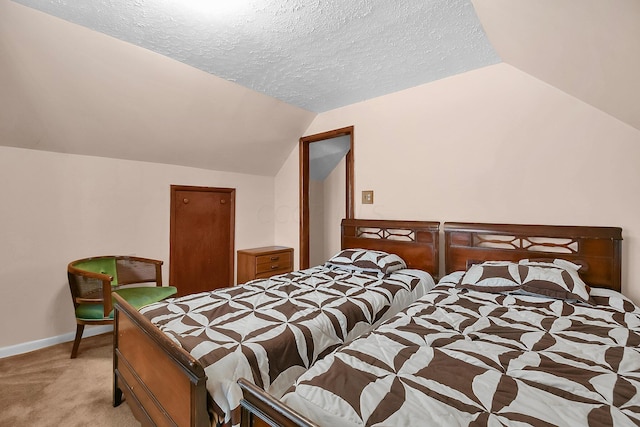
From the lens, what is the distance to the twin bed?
911 mm

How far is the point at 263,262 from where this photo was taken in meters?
3.93

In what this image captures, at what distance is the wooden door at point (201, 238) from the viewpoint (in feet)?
11.9

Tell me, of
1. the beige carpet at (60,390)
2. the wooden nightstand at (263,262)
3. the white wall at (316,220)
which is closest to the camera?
the beige carpet at (60,390)

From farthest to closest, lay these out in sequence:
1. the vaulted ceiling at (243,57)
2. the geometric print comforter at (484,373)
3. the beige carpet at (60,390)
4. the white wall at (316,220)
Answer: the white wall at (316,220)
the beige carpet at (60,390)
the vaulted ceiling at (243,57)
the geometric print comforter at (484,373)

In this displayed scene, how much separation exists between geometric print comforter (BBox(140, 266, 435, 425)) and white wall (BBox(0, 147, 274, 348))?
167cm

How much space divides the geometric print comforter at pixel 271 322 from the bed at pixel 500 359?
→ 0.32 m

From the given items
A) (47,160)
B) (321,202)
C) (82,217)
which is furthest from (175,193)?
(321,202)

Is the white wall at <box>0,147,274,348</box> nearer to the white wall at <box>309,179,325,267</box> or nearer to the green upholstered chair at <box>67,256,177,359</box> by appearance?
the green upholstered chair at <box>67,256,177,359</box>

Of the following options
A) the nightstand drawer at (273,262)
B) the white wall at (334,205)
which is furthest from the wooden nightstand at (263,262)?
the white wall at (334,205)

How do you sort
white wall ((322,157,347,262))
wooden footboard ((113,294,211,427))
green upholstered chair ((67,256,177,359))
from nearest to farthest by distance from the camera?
wooden footboard ((113,294,211,427)) < green upholstered chair ((67,256,177,359)) < white wall ((322,157,347,262))

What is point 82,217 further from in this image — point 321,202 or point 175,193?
point 321,202

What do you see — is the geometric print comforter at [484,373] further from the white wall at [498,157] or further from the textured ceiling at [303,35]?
the textured ceiling at [303,35]

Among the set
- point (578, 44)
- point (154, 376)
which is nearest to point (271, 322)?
point (154, 376)

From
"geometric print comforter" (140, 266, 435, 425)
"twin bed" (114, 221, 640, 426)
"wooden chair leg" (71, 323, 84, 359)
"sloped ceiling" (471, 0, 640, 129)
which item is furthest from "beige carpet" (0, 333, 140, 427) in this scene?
"sloped ceiling" (471, 0, 640, 129)
